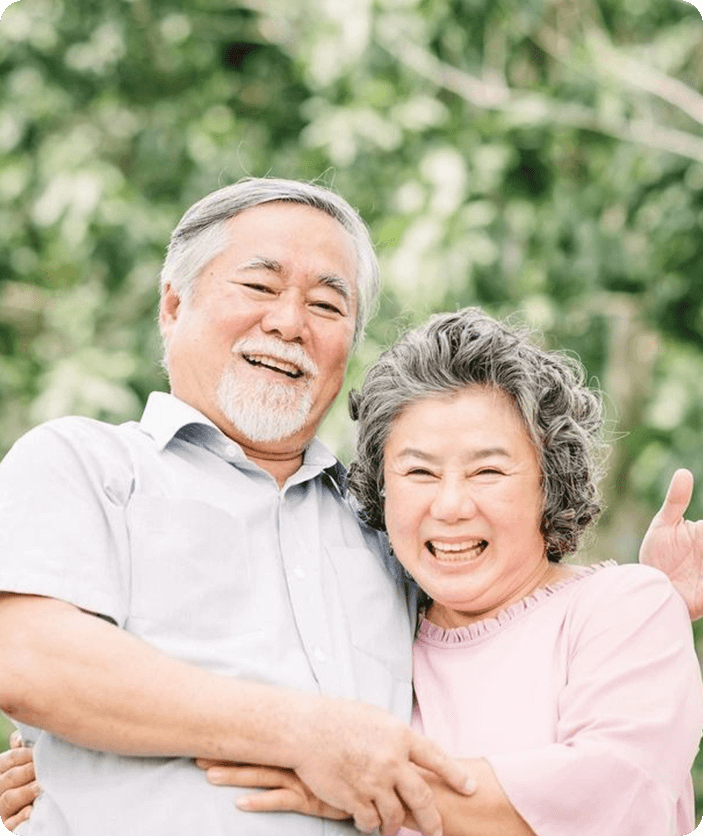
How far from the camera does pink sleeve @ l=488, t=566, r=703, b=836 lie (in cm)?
178

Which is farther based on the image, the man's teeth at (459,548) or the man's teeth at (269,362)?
the man's teeth at (269,362)

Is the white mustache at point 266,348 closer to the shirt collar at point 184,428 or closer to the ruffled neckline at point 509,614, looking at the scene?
the shirt collar at point 184,428

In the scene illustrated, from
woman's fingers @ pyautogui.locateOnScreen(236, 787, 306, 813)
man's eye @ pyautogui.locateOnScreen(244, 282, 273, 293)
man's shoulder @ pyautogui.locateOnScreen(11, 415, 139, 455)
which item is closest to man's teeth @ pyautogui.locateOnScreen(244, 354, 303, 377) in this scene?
man's eye @ pyautogui.locateOnScreen(244, 282, 273, 293)

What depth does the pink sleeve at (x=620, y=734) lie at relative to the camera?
70.0 inches

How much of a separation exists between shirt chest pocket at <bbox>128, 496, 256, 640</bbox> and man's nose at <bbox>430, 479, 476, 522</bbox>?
11.5 inches

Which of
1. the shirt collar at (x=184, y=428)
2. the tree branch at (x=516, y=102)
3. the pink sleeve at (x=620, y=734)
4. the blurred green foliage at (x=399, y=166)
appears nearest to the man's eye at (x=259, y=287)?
the shirt collar at (x=184, y=428)

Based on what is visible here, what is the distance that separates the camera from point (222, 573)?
197cm

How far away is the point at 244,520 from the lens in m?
2.05

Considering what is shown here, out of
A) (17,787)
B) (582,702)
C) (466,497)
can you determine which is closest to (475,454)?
(466,497)

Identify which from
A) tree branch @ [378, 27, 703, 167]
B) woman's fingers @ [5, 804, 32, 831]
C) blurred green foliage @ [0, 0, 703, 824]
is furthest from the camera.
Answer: tree branch @ [378, 27, 703, 167]

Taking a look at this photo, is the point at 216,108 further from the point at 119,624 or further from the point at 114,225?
the point at 119,624

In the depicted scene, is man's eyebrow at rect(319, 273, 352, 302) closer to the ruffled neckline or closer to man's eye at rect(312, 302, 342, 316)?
man's eye at rect(312, 302, 342, 316)

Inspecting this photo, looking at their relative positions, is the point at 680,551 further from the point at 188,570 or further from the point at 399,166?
the point at 399,166

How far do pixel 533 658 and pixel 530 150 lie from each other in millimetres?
3218
